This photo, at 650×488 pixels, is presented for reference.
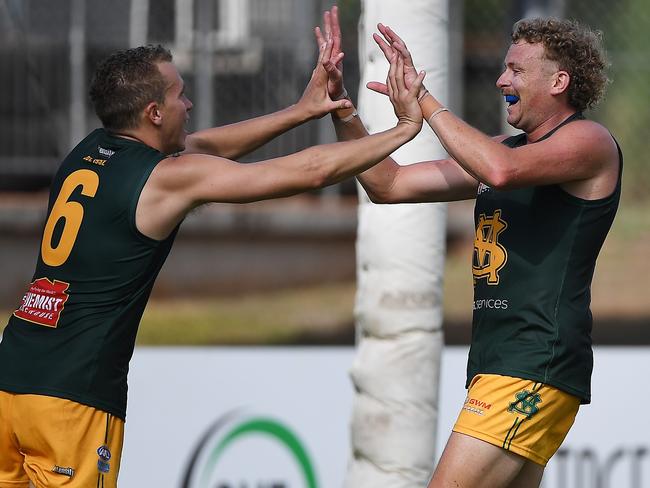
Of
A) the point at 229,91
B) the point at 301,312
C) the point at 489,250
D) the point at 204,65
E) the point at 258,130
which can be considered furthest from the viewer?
the point at 301,312

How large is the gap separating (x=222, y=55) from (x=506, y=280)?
17.5 feet

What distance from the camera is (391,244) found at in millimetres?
5262

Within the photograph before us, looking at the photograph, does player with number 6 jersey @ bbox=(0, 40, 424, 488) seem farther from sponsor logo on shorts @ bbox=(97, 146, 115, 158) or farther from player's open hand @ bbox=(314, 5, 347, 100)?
player's open hand @ bbox=(314, 5, 347, 100)

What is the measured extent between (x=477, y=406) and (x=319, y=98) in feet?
4.29

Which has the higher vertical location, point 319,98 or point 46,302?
point 319,98

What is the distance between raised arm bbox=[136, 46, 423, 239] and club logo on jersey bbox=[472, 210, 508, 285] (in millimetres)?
398

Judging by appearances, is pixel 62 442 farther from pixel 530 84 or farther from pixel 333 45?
pixel 530 84

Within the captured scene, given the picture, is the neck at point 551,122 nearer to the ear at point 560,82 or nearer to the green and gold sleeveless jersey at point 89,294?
the ear at point 560,82

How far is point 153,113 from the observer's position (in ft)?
12.8

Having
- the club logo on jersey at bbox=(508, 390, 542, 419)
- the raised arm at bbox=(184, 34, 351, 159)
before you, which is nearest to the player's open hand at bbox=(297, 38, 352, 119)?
the raised arm at bbox=(184, 34, 351, 159)

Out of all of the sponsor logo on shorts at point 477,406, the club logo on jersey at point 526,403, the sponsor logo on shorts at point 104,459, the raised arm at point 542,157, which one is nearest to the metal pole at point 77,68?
the sponsor logo on shorts at point 104,459

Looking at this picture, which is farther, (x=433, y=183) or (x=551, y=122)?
(x=433, y=183)

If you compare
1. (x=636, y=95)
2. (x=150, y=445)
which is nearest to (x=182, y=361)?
(x=150, y=445)

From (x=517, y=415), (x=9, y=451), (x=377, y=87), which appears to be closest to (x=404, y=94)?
(x=377, y=87)
